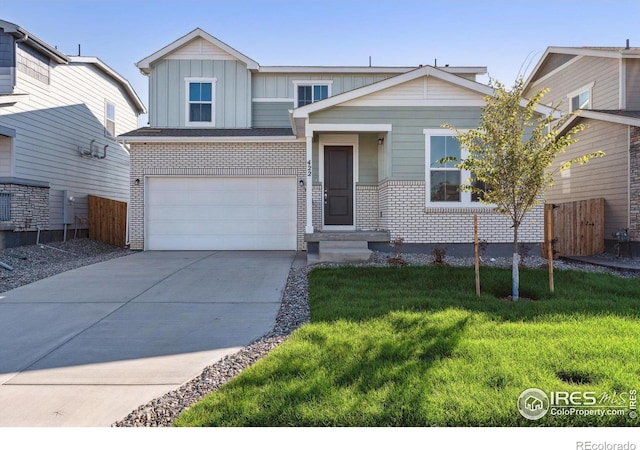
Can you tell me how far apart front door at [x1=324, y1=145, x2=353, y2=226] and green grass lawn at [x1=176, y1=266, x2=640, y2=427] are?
574 cm

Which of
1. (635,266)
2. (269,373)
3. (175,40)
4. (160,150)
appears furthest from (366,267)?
(175,40)

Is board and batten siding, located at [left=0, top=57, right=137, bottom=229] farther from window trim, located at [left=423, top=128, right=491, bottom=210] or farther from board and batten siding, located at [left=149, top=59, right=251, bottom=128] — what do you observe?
window trim, located at [left=423, top=128, right=491, bottom=210]

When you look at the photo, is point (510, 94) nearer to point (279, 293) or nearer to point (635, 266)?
point (279, 293)

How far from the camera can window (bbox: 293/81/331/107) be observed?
13820 millimetres

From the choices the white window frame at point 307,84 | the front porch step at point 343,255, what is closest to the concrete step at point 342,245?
the front porch step at point 343,255

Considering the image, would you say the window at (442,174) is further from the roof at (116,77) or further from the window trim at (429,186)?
the roof at (116,77)

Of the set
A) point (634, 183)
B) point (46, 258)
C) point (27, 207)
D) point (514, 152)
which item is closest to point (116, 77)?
point (27, 207)

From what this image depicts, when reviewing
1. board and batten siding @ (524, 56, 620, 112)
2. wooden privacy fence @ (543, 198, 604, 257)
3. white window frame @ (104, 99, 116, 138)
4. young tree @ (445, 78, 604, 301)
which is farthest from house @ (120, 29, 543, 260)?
white window frame @ (104, 99, 116, 138)

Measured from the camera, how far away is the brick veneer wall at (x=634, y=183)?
10570 millimetres

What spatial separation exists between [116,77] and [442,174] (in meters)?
14.7

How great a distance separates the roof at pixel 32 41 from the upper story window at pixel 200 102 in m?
4.40

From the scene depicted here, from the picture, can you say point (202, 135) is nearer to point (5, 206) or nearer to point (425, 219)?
point (5, 206)

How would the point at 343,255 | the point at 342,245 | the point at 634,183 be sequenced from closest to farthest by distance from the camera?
1. the point at 343,255
2. the point at 342,245
3. the point at 634,183

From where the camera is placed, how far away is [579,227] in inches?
447
